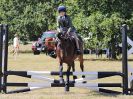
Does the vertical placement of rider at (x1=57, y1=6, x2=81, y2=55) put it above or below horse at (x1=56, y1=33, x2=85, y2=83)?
above

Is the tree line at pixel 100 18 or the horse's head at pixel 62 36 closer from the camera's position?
the horse's head at pixel 62 36

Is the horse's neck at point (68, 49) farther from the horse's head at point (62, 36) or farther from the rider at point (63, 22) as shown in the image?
the rider at point (63, 22)

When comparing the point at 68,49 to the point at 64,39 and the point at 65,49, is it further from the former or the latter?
the point at 64,39

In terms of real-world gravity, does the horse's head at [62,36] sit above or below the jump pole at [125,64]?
above

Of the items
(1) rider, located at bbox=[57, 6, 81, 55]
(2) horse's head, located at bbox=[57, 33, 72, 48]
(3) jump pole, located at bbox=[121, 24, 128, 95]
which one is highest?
(1) rider, located at bbox=[57, 6, 81, 55]

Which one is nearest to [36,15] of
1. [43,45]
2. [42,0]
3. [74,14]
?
[42,0]

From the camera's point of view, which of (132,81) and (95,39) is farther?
(95,39)

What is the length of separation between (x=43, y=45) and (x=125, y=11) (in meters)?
11.7

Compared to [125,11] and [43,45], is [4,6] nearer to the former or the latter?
[43,45]

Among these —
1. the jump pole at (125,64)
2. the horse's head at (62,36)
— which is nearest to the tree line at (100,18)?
the jump pole at (125,64)

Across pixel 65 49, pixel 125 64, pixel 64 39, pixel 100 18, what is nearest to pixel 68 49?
pixel 65 49

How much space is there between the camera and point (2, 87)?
13.8 m

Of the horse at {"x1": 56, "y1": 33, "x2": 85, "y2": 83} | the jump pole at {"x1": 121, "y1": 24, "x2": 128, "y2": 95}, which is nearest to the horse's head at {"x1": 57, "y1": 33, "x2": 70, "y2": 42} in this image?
the horse at {"x1": 56, "y1": 33, "x2": 85, "y2": 83}

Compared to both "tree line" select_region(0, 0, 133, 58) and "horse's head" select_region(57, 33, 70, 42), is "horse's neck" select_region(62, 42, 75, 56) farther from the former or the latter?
"tree line" select_region(0, 0, 133, 58)
